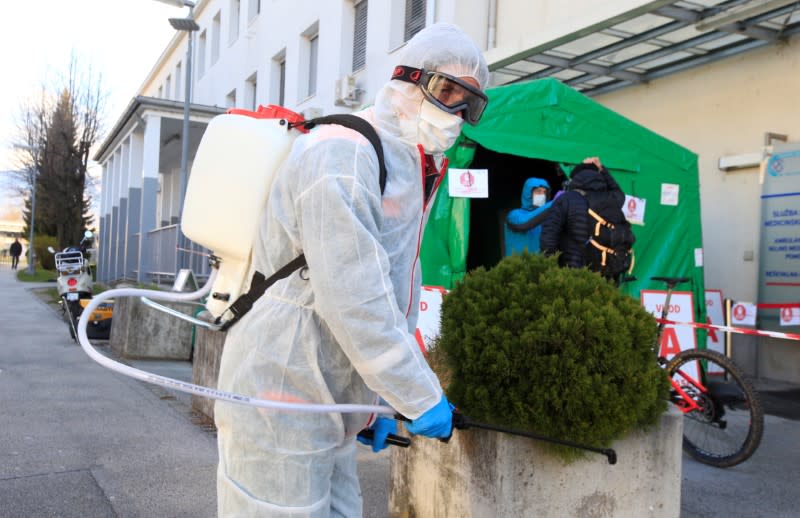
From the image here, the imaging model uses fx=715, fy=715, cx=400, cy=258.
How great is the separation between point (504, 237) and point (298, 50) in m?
10.4

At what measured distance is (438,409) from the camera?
6.07 ft

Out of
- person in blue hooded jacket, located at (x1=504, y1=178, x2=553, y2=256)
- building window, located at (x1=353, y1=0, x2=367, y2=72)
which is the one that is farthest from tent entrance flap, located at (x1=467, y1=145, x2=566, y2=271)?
building window, located at (x1=353, y1=0, x2=367, y2=72)

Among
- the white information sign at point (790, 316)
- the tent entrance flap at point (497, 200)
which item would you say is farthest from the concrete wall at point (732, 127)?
the tent entrance flap at point (497, 200)

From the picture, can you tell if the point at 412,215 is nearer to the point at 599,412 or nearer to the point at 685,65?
the point at 599,412

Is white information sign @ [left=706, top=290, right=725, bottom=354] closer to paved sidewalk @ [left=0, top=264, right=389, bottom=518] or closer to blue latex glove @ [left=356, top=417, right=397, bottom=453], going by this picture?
paved sidewalk @ [left=0, top=264, right=389, bottom=518]

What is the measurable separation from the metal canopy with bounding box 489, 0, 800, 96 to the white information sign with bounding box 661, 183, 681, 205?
1.60 metres

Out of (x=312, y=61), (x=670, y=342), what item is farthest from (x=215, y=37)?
(x=670, y=342)

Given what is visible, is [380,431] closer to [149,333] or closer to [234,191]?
[234,191]

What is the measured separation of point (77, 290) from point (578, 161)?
741 cm

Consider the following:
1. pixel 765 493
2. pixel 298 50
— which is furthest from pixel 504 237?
pixel 298 50

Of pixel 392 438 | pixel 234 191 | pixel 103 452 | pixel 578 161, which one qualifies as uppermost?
pixel 578 161

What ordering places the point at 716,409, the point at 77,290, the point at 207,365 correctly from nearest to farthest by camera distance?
the point at 716,409, the point at 207,365, the point at 77,290

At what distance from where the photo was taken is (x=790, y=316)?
24.5 ft

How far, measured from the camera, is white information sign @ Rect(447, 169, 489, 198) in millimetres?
6375
